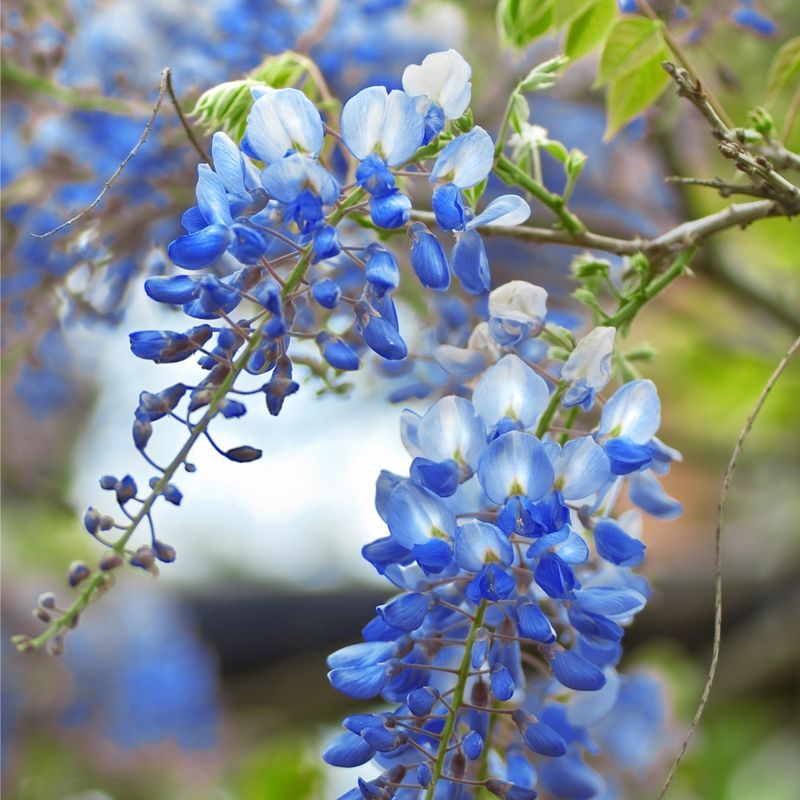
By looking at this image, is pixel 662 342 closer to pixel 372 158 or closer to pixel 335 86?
pixel 335 86

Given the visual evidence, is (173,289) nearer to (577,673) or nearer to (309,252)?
(309,252)

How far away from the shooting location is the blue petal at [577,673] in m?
0.36

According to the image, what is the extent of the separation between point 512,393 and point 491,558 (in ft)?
0.18

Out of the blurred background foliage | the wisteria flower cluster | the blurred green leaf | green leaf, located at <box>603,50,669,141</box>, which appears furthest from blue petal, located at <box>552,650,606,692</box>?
the blurred green leaf

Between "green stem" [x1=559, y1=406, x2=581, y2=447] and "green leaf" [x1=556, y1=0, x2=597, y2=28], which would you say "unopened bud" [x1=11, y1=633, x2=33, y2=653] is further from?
"green leaf" [x1=556, y1=0, x2=597, y2=28]

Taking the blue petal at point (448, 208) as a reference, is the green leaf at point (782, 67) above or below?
above

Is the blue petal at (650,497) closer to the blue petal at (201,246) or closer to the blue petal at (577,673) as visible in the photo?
the blue petal at (577,673)

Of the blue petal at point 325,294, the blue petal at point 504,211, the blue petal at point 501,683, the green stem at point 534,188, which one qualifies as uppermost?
the green stem at point 534,188

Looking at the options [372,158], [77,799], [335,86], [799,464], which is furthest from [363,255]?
[799,464]

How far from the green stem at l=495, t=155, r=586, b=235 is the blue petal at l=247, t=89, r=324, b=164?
0.25 feet

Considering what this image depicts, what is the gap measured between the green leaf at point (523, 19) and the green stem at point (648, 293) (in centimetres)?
13

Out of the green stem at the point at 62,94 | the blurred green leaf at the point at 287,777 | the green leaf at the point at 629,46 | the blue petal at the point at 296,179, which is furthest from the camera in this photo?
the blurred green leaf at the point at 287,777

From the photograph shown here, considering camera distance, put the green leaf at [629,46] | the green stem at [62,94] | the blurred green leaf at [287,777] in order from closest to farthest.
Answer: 1. the green leaf at [629,46]
2. the green stem at [62,94]
3. the blurred green leaf at [287,777]

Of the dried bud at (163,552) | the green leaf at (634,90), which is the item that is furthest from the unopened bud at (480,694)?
the green leaf at (634,90)
